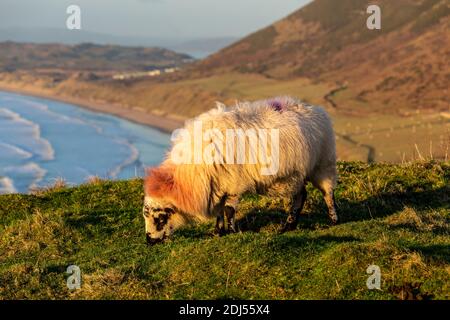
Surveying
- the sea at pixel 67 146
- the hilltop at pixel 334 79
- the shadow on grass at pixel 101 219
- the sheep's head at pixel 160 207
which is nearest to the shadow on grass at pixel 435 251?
the sheep's head at pixel 160 207

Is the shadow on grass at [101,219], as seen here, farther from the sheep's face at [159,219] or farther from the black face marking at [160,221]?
the black face marking at [160,221]

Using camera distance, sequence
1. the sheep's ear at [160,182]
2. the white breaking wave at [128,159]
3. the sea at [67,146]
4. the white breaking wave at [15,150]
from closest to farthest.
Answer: the sheep's ear at [160,182]
the sea at [67,146]
the white breaking wave at [128,159]
the white breaking wave at [15,150]

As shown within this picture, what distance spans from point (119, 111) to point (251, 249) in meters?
88.7

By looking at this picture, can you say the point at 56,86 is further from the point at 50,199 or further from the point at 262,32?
the point at 50,199

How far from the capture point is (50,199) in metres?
13.5

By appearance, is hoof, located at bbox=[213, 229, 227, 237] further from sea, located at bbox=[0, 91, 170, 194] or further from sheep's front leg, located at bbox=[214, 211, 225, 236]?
sea, located at bbox=[0, 91, 170, 194]

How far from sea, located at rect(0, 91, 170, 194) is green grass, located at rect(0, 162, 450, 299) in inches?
743

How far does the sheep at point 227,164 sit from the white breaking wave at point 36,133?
4126 cm

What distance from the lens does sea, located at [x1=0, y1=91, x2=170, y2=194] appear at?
43250 mm

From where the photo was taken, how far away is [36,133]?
60.7 m

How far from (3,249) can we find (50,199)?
10.3 ft

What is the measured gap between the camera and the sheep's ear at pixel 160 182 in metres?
9.70

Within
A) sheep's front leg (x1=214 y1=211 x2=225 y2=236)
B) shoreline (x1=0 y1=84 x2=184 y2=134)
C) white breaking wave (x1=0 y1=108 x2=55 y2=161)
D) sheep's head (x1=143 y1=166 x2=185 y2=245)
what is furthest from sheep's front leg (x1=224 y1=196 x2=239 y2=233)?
shoreline (x1=0 y1=84 x2=184 y2=134)

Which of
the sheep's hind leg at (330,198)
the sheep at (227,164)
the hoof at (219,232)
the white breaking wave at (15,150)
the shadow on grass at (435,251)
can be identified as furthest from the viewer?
the white breaking wave at (15,150)
